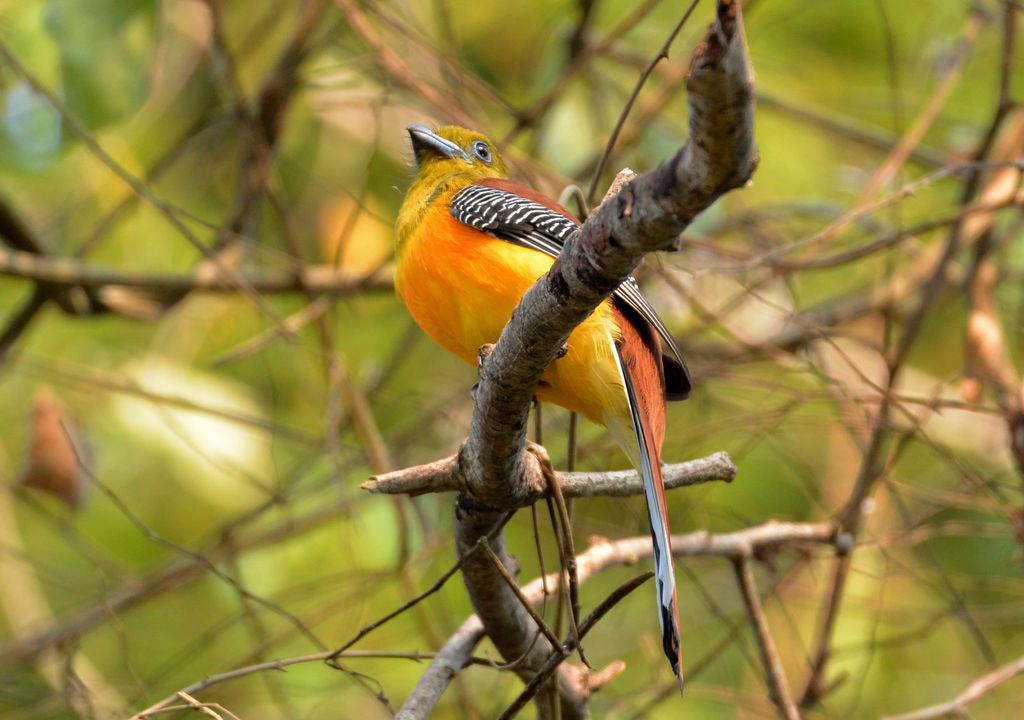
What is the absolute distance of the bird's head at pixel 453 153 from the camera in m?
3.97

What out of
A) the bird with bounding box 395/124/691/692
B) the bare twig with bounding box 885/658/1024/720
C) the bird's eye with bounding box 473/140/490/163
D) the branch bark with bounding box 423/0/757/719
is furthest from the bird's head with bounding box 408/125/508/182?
the bare twig with bounding box 885/658/1024/720

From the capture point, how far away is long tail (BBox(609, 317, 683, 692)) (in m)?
2.21

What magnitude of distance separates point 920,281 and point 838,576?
1640 millimetres

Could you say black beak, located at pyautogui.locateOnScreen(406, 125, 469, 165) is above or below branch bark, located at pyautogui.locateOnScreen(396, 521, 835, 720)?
above

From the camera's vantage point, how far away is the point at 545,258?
313 cm

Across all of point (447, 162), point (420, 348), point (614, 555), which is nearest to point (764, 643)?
point (614, 555)

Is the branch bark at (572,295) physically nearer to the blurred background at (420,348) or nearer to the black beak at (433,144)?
the blurred background at (420,348)

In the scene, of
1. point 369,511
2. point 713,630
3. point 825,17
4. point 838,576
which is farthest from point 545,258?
point 825,17

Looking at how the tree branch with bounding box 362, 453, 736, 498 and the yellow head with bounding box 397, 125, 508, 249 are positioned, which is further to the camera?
the yellow head with bounding box 397, 125, 508, 249

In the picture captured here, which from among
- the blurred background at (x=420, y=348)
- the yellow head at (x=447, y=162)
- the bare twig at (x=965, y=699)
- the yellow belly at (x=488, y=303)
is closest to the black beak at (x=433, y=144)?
the yellow head at (x=447, y=162)

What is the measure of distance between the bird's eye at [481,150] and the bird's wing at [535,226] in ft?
2.18

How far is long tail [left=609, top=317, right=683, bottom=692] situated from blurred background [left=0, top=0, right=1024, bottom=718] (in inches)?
15.2

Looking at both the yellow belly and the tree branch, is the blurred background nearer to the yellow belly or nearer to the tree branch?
the yellow belly

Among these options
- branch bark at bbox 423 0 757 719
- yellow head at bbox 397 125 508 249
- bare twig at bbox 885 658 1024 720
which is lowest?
branch bark at bbox 423 0 757 719
